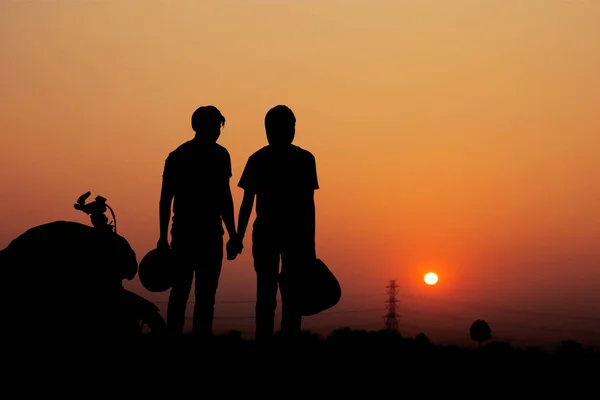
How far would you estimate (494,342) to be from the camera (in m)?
15.9

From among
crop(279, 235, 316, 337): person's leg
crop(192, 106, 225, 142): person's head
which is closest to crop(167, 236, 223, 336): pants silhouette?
crop(279, 235, 316, 337): person's leg

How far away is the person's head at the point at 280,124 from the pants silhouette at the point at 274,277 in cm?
135

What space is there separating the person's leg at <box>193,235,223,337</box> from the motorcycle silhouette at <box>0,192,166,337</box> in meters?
2.68

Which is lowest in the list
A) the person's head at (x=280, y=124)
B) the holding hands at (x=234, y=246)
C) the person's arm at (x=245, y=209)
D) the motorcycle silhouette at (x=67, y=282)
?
the motorcycle silhouette at (x=67, y=282)

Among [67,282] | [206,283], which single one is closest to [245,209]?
[206,283]

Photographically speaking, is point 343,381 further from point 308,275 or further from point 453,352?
point 453,352

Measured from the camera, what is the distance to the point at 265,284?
13.1 meters

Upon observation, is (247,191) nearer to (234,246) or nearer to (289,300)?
(234,246)

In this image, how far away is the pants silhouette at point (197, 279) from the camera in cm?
1378

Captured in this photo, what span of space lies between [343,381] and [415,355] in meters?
2.97

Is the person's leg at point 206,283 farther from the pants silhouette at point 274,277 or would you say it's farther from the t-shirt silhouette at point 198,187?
the pants silhouette at point 274,277

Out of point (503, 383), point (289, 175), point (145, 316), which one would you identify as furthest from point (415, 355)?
point (145, 316)

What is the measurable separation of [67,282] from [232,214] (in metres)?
4.08

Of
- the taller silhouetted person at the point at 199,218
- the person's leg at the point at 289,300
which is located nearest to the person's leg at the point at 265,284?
the person's leg at the point at 289,300
